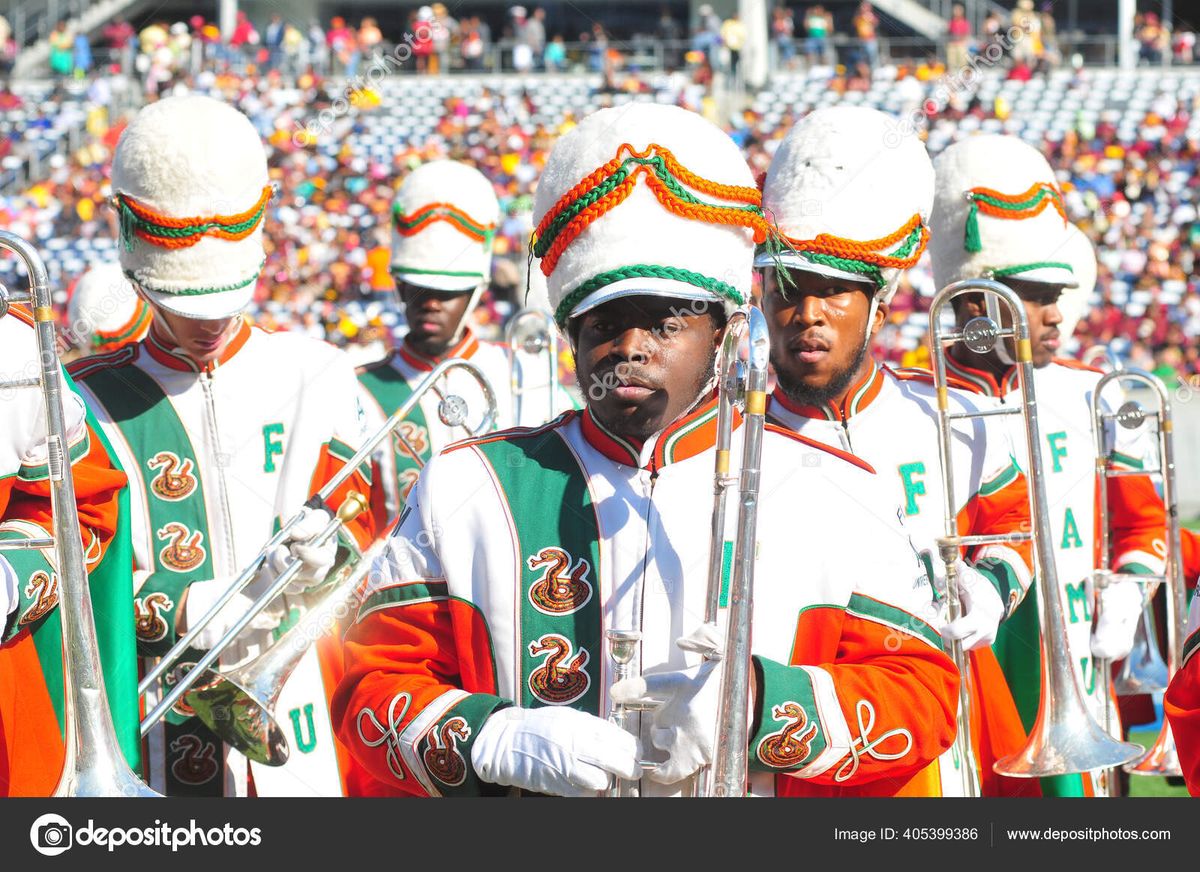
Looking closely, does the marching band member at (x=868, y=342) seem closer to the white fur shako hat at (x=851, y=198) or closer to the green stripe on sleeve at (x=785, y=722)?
the white fur shako hat at (x=851, y=198)

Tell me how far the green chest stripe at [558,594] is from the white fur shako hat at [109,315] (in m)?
4.79

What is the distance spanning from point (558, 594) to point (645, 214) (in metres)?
0.60

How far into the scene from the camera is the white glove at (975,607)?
12.9 ft

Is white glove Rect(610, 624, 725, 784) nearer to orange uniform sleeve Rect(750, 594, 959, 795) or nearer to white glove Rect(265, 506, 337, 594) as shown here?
orange uniform sleeve Rect(750, 594, 959, 795)

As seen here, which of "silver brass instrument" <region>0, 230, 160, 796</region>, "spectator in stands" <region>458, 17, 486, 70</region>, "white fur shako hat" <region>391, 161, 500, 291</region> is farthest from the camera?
"spectator in stands" <region>458, 17, 486, 70</region>

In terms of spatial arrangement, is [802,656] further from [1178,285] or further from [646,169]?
[1178,285]

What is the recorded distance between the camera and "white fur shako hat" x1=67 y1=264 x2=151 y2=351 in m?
7.27

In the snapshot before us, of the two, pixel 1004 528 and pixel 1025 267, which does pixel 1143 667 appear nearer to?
pixel 1004 528

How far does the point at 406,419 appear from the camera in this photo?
6395 millimetres

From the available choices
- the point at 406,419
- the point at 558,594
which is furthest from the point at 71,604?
the point at 406,419

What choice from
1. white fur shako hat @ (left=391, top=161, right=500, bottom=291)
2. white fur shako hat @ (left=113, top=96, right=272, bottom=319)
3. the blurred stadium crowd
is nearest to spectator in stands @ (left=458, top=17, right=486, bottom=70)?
the blurred stadium crowd

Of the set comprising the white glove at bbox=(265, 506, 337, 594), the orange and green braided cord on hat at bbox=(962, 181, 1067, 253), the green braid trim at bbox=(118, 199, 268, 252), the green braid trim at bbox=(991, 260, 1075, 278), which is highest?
the orange and green braided cord on hat at bbox=(962, 181, 1067, 253)

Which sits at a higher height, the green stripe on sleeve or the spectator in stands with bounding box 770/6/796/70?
the spectator in stands with bounding box 770/6/796/70

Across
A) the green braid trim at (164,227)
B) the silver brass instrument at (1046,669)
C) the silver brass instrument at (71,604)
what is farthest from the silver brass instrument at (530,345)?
the silver brass instrument at (71,604)
